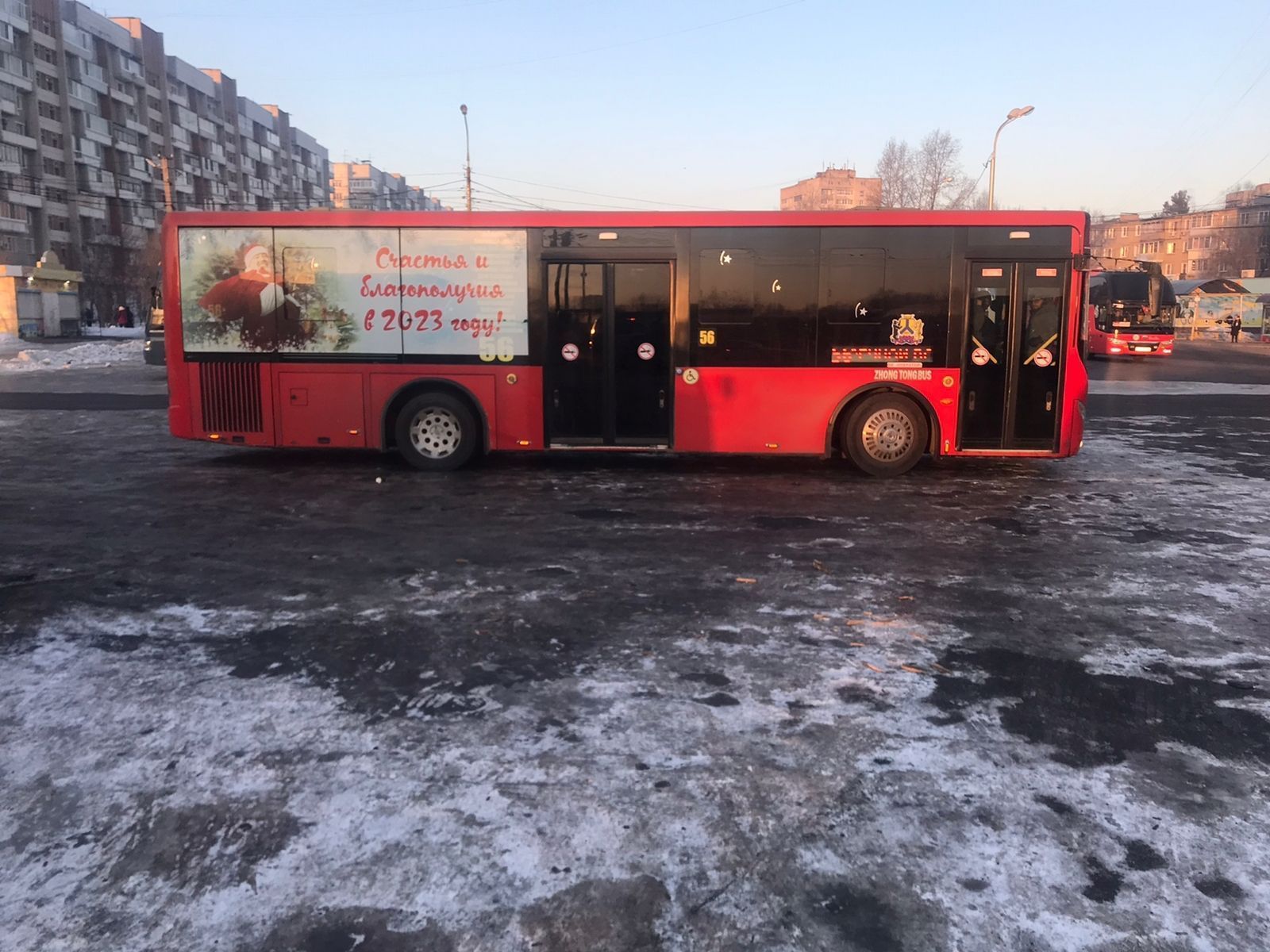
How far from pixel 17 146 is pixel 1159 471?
80816mm

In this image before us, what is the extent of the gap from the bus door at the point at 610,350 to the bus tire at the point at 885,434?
2.19 meters

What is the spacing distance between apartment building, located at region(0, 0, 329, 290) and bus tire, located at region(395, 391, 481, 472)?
65300mm

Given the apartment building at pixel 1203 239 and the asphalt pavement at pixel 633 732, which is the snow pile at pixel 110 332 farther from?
the apartment building at pixel 1203 239

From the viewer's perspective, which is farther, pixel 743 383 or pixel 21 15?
pixel 21 15

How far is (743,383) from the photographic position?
1119 cm

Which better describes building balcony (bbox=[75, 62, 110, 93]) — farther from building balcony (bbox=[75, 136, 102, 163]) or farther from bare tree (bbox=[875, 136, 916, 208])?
bare tree (bbox=[875, 136, 916, 208])

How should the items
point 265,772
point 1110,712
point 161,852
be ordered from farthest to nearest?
point 1110,712, point 265,772, point 161,852

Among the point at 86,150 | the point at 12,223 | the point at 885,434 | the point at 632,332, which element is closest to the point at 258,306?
the point at 632,332

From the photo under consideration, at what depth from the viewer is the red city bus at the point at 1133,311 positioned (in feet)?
121

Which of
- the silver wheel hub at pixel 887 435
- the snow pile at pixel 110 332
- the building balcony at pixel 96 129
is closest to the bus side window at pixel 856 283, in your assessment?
the silver wheel hub at pixel 887 435

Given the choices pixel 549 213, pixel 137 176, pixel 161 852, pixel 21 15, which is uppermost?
pixel 21 15

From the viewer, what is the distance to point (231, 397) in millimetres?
11562

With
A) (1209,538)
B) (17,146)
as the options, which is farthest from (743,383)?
(17,146)

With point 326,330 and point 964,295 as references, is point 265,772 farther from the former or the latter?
point 964,295
